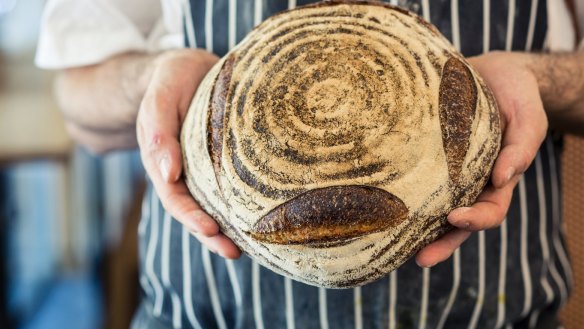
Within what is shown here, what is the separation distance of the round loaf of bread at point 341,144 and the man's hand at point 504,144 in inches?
0.8

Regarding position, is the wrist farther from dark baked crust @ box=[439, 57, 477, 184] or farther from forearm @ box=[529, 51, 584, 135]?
dark baked crust @ box=[439, 57, 477, 184]

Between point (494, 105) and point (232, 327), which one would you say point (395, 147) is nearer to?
point (494, 105)

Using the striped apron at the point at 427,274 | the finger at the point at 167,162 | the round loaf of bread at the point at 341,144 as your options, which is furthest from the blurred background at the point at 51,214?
the round loaf of bread at the point at 341,144

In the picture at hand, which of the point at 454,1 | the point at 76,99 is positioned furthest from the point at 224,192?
the point at 76,99

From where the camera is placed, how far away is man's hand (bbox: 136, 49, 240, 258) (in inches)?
32.4

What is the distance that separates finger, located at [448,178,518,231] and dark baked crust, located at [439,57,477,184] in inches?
1.6

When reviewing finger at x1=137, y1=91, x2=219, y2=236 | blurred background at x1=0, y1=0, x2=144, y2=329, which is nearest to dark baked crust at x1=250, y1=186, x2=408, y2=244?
finger at x1=137, y1=91, x2=219, y2=236

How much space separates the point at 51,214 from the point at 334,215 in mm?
3672

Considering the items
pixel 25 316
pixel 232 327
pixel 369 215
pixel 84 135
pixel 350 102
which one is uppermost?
pixel 350 102

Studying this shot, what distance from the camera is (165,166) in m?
0.84

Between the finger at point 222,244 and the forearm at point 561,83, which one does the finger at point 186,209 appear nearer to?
the finger at point 222,244

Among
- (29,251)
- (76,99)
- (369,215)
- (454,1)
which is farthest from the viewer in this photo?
(29,251)

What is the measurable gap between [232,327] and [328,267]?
1.40 ft

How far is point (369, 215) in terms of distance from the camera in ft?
2.45
